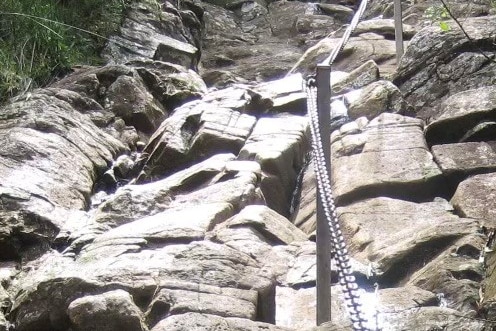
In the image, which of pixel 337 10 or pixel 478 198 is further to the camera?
pixel 337 10

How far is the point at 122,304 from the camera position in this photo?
14.8ft

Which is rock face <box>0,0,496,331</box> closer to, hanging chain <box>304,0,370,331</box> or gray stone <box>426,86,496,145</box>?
gray stone <box>426,86,496,145</box>

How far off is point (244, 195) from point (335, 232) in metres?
3.53

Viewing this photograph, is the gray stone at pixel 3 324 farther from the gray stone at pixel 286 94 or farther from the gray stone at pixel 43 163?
the gray stone at pixel 286 94

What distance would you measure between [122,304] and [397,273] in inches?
77.0

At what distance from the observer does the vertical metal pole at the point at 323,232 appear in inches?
158

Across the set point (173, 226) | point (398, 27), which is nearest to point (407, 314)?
point (173, 226)

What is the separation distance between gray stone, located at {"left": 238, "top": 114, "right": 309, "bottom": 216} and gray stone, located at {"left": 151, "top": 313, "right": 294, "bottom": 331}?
283 centimetres

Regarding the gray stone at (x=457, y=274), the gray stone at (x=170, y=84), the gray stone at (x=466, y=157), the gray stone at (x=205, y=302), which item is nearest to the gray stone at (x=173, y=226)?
the gray stone at (x=205, y=302)

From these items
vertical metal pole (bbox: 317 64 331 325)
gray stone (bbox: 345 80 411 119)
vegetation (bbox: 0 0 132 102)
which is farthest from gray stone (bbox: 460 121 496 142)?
vegetation (bbox: 0 0 132 102)

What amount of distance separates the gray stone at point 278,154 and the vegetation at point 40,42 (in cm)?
325

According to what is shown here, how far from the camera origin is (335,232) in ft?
9.91

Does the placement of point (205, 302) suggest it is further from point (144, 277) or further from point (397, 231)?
point (397, 231)

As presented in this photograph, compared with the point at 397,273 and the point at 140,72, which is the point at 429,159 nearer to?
the point at 397,273
